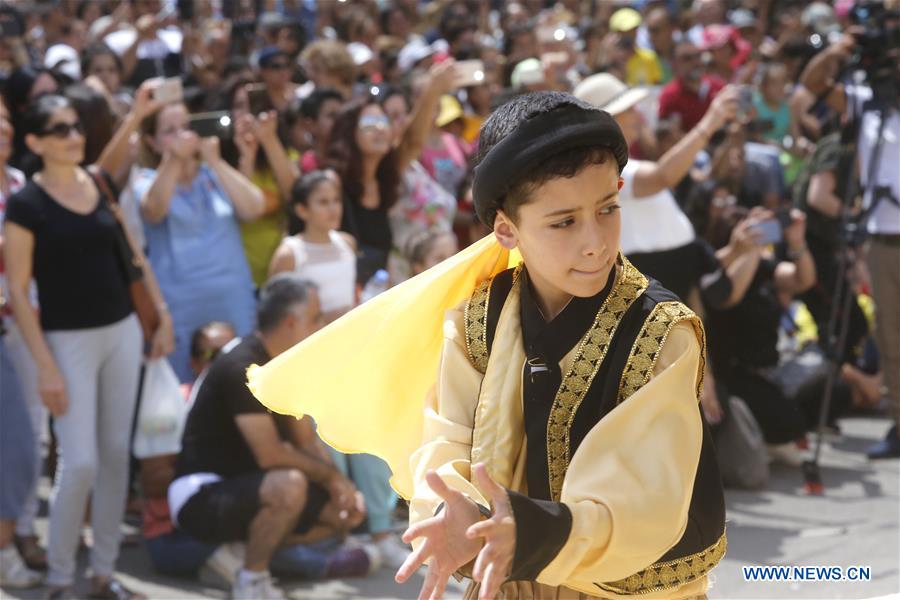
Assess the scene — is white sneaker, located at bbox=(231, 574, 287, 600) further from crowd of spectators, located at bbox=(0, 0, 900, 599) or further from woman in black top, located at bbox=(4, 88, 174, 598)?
woman in black top, located at bbox=(4, 88, 174, 598)

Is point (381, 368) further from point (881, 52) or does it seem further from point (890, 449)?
point (890, 449)

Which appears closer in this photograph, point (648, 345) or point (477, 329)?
point (648, 345)

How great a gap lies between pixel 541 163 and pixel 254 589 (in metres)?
3.37

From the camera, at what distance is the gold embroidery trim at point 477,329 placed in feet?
8.32

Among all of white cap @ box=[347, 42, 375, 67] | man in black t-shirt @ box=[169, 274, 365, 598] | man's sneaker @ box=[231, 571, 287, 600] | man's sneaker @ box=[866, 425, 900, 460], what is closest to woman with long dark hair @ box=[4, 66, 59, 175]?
man in black t-shirt @ box=[169, 274, 365, 598]

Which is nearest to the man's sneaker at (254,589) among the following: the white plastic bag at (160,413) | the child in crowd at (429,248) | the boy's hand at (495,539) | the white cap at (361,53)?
the white plastic bag at (160,413)

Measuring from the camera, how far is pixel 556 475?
2.40 m

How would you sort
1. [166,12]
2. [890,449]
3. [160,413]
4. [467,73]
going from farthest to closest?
[166,12]
[890,449]
[467,73]
[160,413]

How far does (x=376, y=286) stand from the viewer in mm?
6227

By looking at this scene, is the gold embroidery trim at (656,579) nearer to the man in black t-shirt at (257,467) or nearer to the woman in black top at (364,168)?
the man in black t-shirt at (257,467)

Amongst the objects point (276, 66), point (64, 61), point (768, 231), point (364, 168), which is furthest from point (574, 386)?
point (64, 61)

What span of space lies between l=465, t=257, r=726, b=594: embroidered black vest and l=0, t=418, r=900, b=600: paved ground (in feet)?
7.77

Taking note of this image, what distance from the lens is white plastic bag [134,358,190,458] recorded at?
5699mm

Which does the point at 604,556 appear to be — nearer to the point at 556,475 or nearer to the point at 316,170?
the point at 556,475
